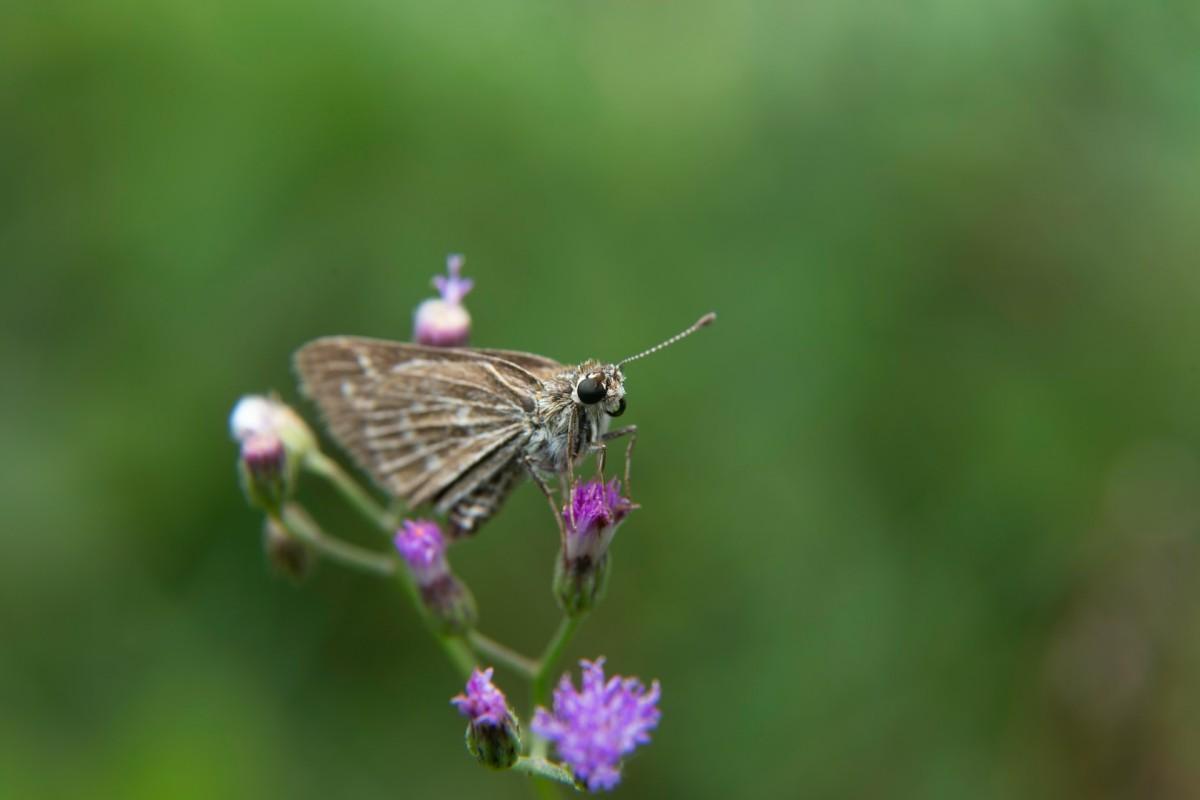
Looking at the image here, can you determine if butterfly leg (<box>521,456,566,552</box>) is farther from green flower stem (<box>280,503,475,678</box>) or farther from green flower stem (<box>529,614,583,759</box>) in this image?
green flower stem (<box>280,503,475,678</box>)

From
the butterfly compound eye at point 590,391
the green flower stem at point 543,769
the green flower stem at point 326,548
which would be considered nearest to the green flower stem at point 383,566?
the green flower stem at point 326,548

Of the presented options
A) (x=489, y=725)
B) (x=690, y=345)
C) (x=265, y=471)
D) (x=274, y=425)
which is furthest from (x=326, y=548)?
(x=690, y=345)

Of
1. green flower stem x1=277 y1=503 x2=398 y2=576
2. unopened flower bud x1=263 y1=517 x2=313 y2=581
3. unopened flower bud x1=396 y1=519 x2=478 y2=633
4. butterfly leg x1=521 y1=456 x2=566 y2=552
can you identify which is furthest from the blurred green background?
butterfly leg x1=521 y1=456 x2=566 y2=552

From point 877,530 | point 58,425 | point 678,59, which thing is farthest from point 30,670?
point 678,59

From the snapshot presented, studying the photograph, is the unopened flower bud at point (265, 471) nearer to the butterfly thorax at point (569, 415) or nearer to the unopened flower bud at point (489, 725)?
the butterfly thorax at point (569, 415)

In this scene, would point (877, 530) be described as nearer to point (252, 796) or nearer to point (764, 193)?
point (764, 193)
